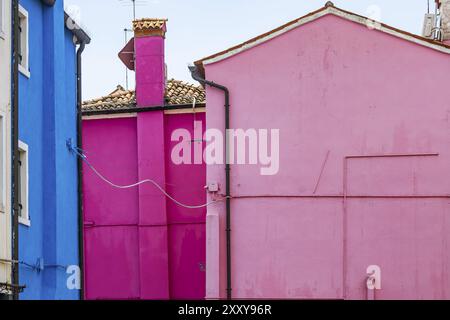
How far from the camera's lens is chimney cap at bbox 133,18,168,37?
32.3 m

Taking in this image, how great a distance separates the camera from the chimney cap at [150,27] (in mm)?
32281

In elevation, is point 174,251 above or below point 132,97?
below

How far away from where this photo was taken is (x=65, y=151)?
2578cm

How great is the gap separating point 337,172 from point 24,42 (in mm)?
7250

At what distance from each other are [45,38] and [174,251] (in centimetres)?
799

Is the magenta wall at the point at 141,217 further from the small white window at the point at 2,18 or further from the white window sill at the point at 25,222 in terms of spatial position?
the small white window at the point at 2,18

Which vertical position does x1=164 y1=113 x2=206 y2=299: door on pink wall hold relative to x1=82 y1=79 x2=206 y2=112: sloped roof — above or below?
below

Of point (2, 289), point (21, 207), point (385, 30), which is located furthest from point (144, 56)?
point (2, 289)

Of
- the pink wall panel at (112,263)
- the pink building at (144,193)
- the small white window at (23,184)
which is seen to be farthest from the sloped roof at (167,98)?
the small white window at (23,184)

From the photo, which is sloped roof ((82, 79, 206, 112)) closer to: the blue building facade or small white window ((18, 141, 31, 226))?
the blue building facade

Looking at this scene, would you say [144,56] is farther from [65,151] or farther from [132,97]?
[65,151]

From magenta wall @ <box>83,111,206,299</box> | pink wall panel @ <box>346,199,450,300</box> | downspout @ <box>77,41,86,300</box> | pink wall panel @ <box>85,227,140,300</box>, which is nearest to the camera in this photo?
downspout @ <box>77,41,86,300</box>

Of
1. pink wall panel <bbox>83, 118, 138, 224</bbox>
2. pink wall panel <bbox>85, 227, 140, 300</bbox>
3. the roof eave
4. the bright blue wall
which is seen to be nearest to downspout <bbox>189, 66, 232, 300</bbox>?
the roof eave

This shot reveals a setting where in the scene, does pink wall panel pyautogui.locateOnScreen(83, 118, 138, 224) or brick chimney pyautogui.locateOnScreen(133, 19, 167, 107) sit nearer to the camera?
brick chimney pyautogui.locateOnScreen(133, 19, 167, 107)
